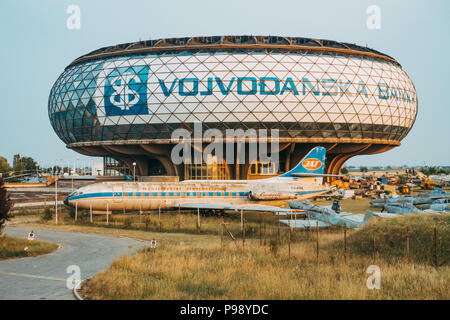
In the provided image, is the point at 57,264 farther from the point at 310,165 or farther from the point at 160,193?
the point at 310,165

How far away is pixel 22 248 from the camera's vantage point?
22469mm

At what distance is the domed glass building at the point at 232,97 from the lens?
59.2m

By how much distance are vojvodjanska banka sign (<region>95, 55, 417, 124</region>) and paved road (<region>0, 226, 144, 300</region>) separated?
108ft

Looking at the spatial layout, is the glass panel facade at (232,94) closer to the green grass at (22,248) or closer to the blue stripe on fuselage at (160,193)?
the blue stripe on fuselage at (160,193)

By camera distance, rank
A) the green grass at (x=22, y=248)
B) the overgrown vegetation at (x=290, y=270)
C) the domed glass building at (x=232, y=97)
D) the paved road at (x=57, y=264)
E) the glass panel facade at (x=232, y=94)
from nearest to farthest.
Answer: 1. the overgrown vegetation at (x=290, y=270)
2. the paved road at (x=57, y=264)
3. the green grass at (x=22, y=248)
4. the glass panel facade at (x=232, y=94)
5. the domed glass building at (x=232, y=97)

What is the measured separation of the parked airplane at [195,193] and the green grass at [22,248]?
472 inches

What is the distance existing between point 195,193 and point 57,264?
858 inches

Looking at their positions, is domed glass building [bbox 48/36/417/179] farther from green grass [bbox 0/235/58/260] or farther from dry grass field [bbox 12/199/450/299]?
green grass [bbox 0/235/58/260]

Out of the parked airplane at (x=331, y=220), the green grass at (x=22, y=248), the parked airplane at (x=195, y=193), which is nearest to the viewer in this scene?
the green grass at (x=22, y=248)

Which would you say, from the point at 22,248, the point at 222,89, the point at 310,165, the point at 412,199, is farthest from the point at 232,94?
the point at 22,248

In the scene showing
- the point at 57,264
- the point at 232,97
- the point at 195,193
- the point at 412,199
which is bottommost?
the point at 412,199

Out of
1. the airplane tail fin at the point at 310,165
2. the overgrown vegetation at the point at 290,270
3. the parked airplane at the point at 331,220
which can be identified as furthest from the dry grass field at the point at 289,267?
the airplane tail fin at the point at 310,165

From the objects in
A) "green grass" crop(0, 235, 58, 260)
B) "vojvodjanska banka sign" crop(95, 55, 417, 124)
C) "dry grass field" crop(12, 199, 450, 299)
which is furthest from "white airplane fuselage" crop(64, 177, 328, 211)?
"vojvodjanska banka sign" crop(95, 55, 417, 124)
